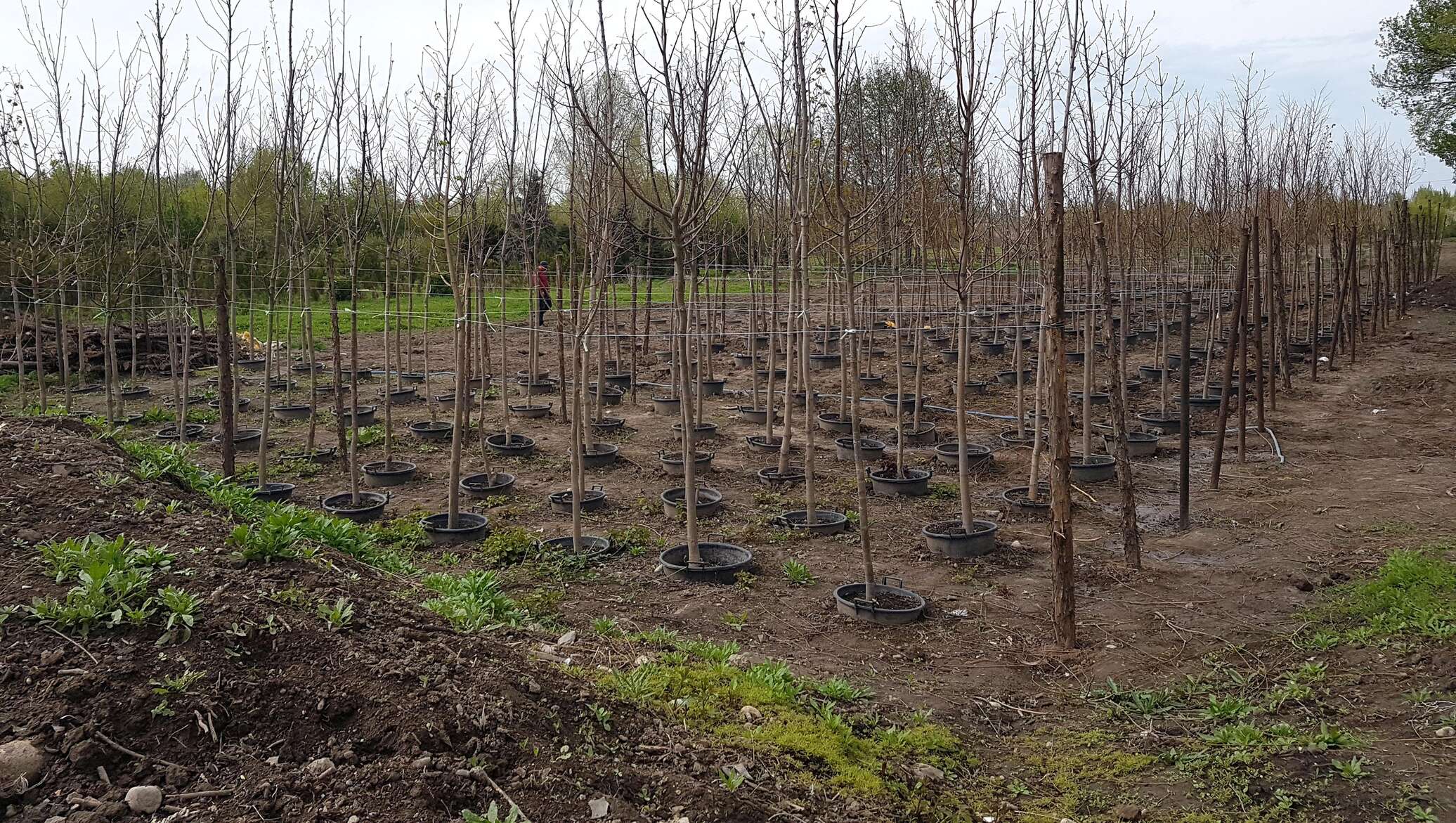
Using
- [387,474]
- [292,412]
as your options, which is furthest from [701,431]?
[292,412]

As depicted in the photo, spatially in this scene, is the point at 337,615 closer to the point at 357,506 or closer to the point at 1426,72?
the point at 357,506

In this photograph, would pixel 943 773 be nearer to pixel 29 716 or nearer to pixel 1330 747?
pixel 1330 747

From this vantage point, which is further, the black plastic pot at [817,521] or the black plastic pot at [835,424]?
the black plastic pot at [835,424]

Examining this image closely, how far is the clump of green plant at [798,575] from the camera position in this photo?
20.9 ft

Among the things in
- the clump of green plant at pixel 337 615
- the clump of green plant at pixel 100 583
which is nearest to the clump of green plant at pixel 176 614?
the clump of green plant at pixel 100 583

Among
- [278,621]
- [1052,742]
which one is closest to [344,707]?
[278,621]

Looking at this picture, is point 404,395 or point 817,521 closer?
point 817,521

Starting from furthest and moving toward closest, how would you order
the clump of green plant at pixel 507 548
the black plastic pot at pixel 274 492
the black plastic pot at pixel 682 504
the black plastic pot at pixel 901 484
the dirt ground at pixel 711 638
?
the black plastic pot at pixel 901 484, the black plastic pot at pixel 274 492, the black plastic pot at pixel 682 504, the clump of green plant at pixel 507 548, the dirt ground at pixel 711 638

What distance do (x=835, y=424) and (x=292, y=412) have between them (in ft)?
21.6

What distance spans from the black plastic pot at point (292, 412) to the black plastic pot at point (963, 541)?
26.3 ft

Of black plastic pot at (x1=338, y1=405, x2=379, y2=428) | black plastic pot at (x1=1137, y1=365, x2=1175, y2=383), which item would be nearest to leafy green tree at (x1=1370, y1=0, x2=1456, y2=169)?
black plastic pot at (x1=1137, y1=365, x2=1175, y2=383)

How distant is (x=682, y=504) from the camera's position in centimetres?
769

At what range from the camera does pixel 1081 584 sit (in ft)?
20.7

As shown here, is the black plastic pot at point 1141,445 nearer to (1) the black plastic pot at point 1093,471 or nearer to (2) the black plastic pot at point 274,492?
(1) the black plastic pot at point 1093,471
